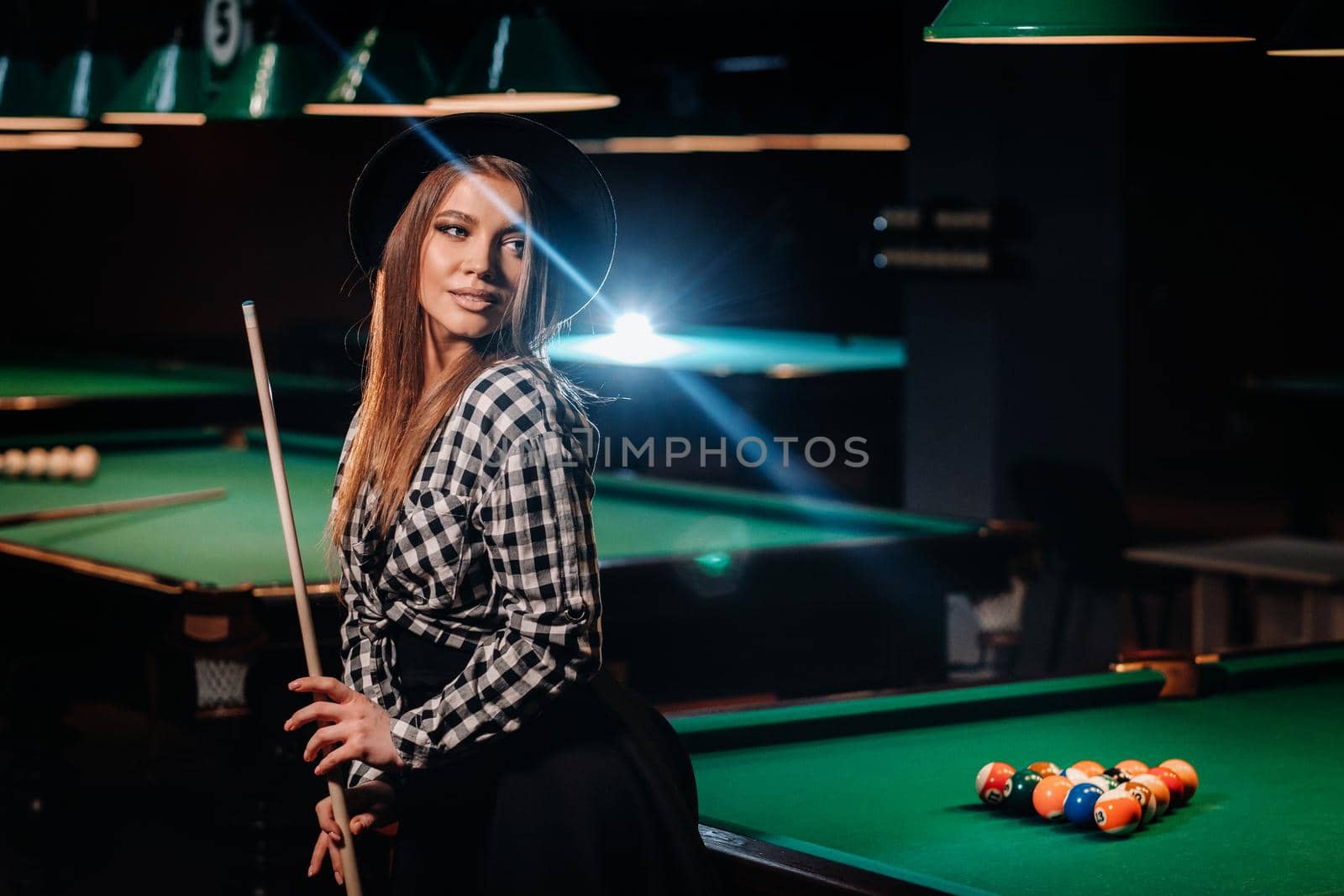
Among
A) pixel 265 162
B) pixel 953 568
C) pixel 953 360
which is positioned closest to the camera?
pixel 953 568

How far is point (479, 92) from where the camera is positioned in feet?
12.9

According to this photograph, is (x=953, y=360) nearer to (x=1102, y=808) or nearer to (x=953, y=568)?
(x=953, y=568)

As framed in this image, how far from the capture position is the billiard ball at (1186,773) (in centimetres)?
218

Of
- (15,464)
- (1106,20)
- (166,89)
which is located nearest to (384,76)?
(166,89)

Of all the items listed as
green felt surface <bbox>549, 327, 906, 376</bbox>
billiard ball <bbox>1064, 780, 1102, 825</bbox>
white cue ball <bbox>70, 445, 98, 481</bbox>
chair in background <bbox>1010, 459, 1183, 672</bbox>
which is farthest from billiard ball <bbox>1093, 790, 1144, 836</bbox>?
green felt surface <bbox>549, 327, 906, 376</bbox>

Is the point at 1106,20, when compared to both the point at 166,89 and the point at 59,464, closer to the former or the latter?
the point at 166,89

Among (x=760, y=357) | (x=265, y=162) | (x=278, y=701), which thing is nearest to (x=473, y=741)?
(x=278, y=701)

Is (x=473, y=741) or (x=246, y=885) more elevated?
(x=473, y=741)

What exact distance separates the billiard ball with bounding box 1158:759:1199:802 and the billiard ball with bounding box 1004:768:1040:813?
0.57 ft

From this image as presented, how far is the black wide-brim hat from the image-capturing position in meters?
1.84

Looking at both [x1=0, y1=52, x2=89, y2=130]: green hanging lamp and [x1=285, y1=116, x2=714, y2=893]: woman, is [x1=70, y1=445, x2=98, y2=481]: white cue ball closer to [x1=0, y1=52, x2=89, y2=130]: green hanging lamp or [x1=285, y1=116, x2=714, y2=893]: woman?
[x1=0, y1=52, x2=89, y2=130]: green hanging lamp

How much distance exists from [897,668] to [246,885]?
1.54 m

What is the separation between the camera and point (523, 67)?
3906 mm

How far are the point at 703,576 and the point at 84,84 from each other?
103 inches
